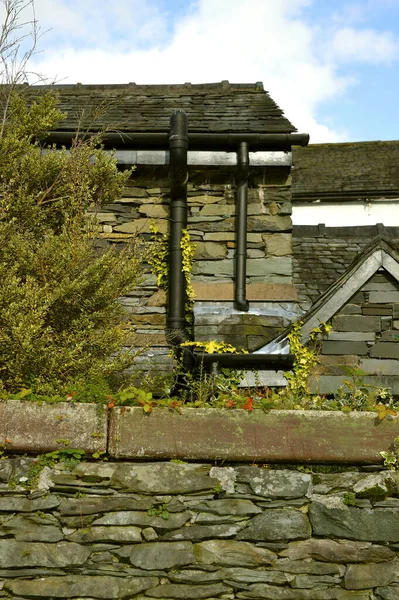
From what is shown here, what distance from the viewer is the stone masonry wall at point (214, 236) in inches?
264

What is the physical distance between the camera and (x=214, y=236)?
7.00 m

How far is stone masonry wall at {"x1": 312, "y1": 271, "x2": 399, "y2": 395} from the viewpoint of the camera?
666 centimetres

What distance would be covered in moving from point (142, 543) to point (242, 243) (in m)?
4.00

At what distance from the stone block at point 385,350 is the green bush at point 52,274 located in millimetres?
3181

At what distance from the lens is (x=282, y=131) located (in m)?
7.10

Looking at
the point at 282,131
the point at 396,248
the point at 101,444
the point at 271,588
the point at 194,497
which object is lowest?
the point at 271,588

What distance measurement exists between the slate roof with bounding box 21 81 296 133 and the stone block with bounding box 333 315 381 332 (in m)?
2.22

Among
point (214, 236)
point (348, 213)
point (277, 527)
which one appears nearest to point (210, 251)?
point (214, 236)

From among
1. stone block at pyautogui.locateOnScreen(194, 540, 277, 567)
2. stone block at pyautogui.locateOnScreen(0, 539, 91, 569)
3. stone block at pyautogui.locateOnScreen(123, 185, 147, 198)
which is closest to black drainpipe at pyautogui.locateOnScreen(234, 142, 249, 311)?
stone block at pyautogui.locateOnScreen(123, 185, 147, 198)

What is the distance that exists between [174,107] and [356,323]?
360cm

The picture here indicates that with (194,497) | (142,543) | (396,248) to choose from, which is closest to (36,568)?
(142,543)

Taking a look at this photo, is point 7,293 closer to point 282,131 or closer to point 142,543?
point 142,543

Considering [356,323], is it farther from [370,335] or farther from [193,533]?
[193,533]

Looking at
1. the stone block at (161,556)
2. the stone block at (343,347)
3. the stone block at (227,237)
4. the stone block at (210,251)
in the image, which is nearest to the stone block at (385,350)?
the stone block at (343,347)
